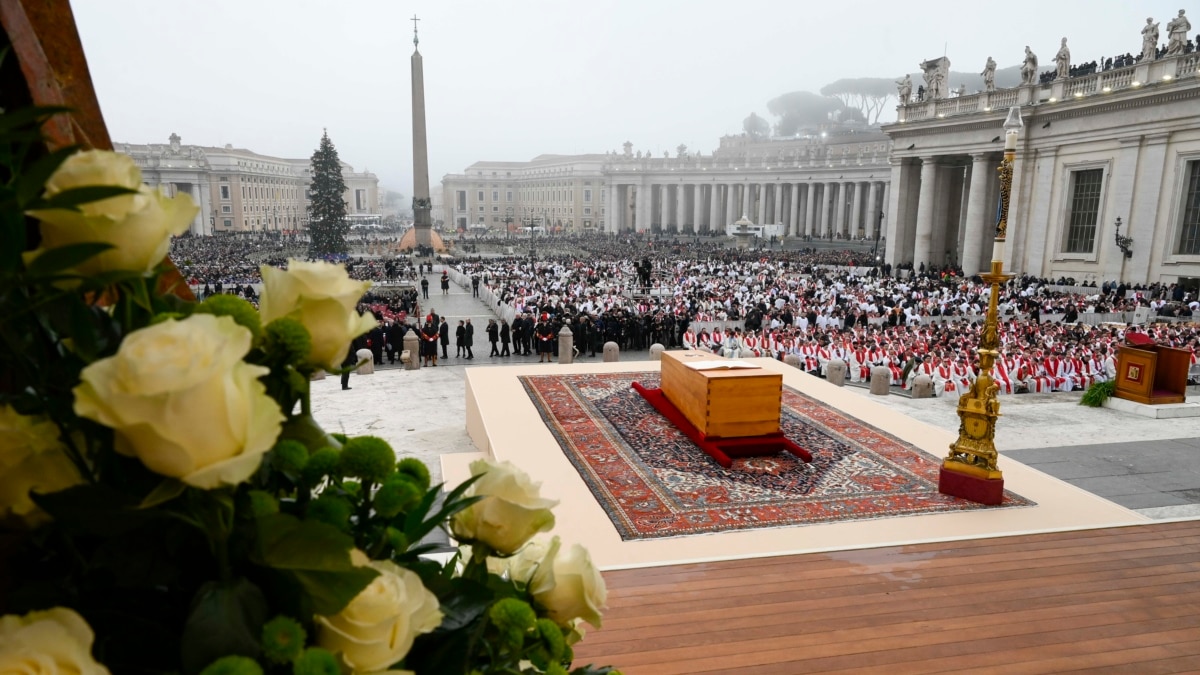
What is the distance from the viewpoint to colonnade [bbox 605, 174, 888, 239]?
8144cm

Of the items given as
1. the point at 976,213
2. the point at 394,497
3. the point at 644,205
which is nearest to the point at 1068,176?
the point at 976,213

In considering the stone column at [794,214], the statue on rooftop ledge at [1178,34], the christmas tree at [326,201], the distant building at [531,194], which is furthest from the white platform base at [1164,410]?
the distant building at [531,194]

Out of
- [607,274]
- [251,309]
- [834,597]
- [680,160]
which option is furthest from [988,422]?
[680,160]

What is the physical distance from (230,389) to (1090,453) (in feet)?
38.1

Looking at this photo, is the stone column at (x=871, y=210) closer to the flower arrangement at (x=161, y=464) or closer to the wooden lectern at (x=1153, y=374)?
the wooden lectern at (x=1153, y=374)

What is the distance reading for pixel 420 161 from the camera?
180 ft

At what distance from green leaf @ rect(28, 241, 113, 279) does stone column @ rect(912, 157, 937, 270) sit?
48.5 m

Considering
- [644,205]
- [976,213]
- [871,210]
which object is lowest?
[976,213]

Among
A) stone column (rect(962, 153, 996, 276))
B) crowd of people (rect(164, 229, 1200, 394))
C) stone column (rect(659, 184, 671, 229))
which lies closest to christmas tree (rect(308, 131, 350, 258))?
crowd of people (rect(164, 229, 1200, 394))

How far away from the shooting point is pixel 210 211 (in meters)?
99.9

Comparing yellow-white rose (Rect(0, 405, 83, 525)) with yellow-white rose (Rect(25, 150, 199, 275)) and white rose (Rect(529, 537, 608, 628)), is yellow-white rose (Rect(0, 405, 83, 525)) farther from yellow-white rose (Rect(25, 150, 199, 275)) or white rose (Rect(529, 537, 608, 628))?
white rose (Rect(529, 537, 608, 628))

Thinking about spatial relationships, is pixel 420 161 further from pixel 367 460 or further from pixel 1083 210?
pixel 367 460

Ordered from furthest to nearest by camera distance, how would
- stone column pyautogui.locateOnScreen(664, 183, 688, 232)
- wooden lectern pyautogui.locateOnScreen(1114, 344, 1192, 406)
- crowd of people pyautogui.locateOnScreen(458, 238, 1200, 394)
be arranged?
stone column pyautogui.locateOnScreen(664, 183, 688, 232) < crowd of people pyautogui.locateOnScreen(458, 238, 1200, 394) < wooden lectern pyautogui.locateOnScreen(1114, 344, 1192, 406)

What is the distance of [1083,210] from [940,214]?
1011 cm
